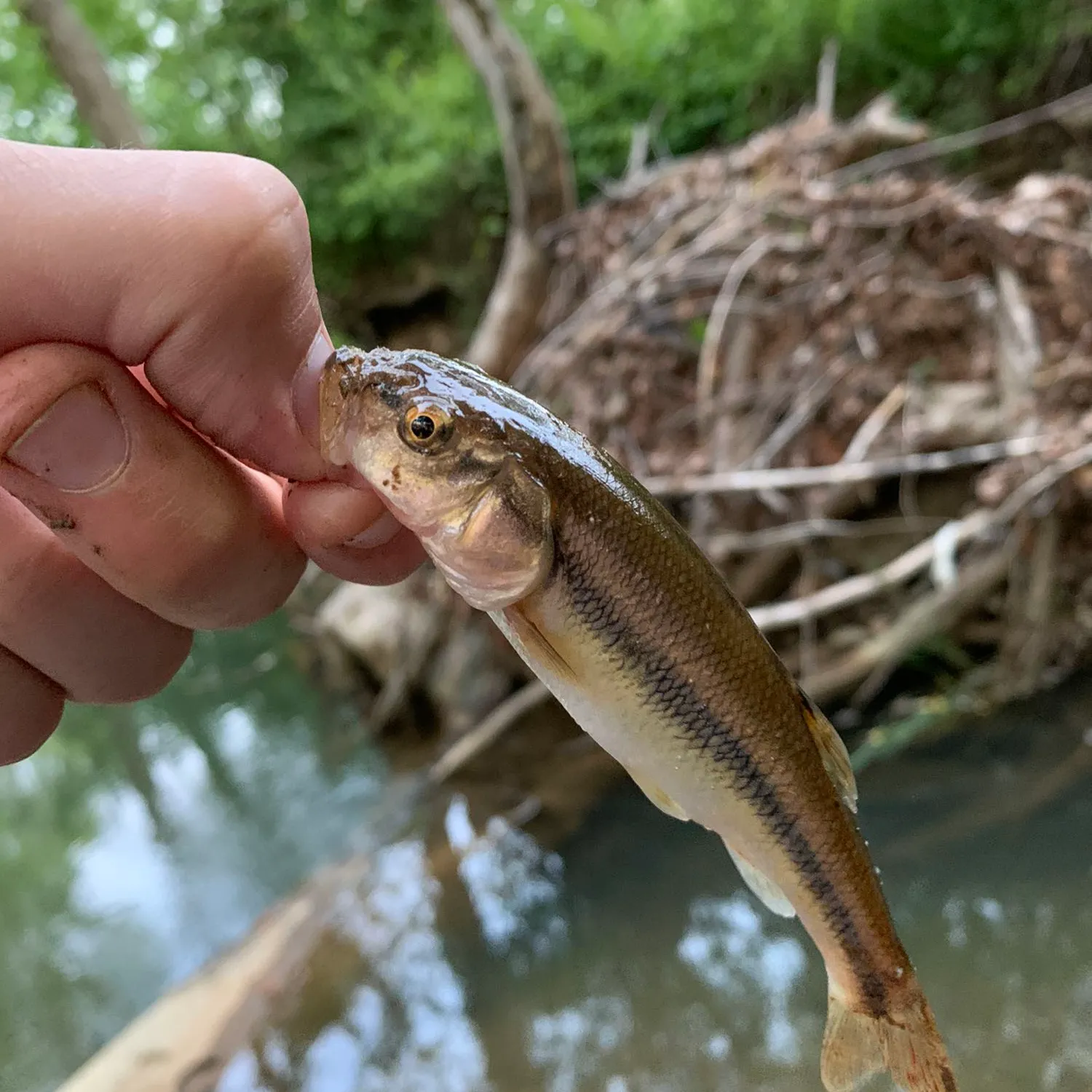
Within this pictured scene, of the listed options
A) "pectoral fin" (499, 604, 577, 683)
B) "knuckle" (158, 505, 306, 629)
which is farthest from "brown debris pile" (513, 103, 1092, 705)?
"knuckle" (158, 505, 306, 629)

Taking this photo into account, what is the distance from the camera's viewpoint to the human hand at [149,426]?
36.6 inches

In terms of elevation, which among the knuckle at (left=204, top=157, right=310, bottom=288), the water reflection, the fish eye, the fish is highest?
the knuckle at (left=204, top=157, right=310, bottom=288)

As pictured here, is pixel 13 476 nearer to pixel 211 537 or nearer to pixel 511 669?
pixel 211 537

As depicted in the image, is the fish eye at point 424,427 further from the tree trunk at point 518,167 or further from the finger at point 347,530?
the tree trunk at point 518,167

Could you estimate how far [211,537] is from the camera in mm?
1147

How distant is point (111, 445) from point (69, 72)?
25.9 feet

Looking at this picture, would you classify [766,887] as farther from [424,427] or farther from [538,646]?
[424,427]

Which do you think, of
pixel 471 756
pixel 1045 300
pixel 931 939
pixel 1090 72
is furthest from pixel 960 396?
pixel 1090 72

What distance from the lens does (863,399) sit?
4.44 meters

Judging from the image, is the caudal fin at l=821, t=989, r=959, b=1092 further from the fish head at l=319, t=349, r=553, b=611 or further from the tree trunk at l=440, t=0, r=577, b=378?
the tree trunk at l=440, t=0, r=577, b=378

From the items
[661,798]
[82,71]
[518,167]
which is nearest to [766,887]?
[661,798]

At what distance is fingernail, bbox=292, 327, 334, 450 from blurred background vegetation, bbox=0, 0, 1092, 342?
6.54 metres

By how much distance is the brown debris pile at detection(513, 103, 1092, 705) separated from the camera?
393 cm

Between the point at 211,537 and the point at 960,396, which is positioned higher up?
the point at 211,537
